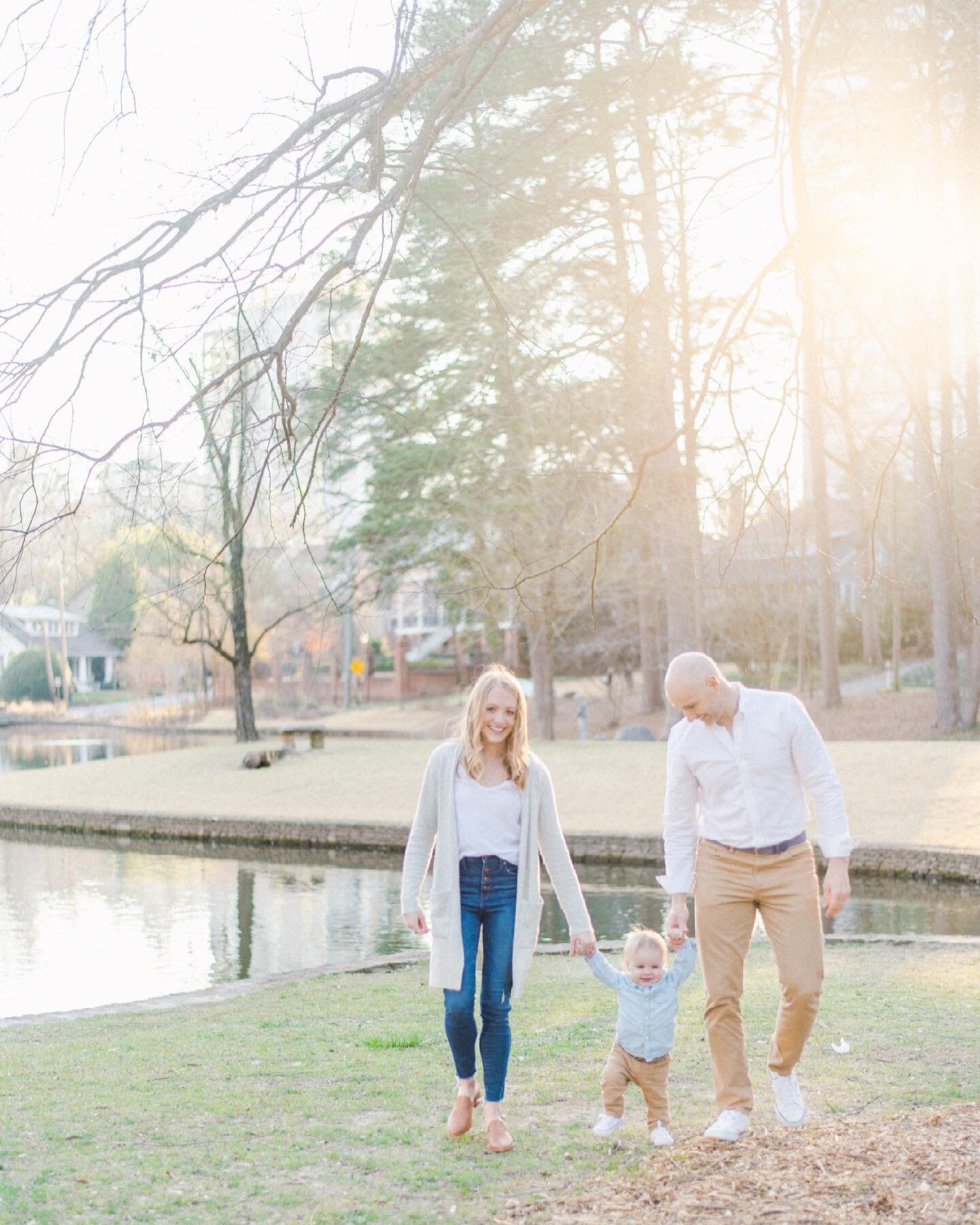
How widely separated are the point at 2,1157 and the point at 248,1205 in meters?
1.06

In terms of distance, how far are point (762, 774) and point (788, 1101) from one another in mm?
1130

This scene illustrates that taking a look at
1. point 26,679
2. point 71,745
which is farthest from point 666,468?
point 26,679

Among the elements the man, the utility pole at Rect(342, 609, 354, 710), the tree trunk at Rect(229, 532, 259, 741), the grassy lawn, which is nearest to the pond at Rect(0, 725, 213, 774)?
the tree trunk at Rect(229, 532, 259, 741)

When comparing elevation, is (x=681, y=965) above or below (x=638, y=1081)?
above

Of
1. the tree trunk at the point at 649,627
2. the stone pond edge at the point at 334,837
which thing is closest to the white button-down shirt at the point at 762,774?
the stone pond edge at the point at 334,837

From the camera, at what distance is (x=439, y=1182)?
13.8ft

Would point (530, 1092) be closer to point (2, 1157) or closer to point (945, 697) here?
point (2, 1157)

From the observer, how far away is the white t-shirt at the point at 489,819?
4.57 metres

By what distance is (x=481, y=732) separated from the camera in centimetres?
461

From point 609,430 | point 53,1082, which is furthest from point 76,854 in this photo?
point 53,1082

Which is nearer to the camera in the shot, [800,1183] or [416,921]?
[800,1183]

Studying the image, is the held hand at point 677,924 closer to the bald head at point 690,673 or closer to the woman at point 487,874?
the woman at point 487,874

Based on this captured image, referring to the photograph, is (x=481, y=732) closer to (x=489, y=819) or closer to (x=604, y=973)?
(x=489, y=819)

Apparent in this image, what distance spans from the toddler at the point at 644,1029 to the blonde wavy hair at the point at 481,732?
2.23 ft
